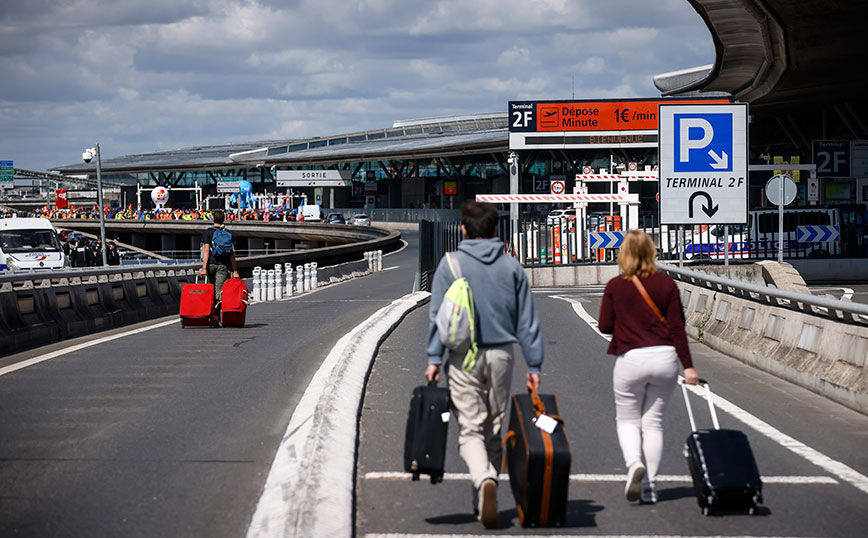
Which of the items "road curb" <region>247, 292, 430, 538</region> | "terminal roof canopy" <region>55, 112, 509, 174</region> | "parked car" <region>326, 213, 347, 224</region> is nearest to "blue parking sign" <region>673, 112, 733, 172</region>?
"road curb" <region>247, 292, 430, 538</region>

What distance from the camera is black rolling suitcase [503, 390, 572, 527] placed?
5.57 metres

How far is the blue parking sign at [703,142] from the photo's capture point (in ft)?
71.3

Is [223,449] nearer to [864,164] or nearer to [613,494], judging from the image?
[613,494]

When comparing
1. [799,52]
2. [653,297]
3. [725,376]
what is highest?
[799,52]

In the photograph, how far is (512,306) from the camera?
6.04 m

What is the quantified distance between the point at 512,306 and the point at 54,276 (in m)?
14.1

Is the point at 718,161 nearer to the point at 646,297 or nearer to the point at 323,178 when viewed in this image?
the point at 646,297

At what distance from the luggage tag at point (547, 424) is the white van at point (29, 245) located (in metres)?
36.7

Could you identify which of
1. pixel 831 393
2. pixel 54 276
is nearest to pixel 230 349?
pixel 54 276

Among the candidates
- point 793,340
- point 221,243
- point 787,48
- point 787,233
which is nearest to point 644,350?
point 793,340

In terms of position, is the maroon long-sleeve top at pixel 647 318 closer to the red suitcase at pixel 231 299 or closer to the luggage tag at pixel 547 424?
the luggage tag at pixel 547 424

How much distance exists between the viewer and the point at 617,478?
23.1 ft

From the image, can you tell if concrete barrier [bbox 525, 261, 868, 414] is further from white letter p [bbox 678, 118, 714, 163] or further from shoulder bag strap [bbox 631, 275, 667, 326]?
shoulder bag strap [bbox 631, 275, 667, 326]

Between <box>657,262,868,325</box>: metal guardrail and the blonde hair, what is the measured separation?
4102 millimetres
